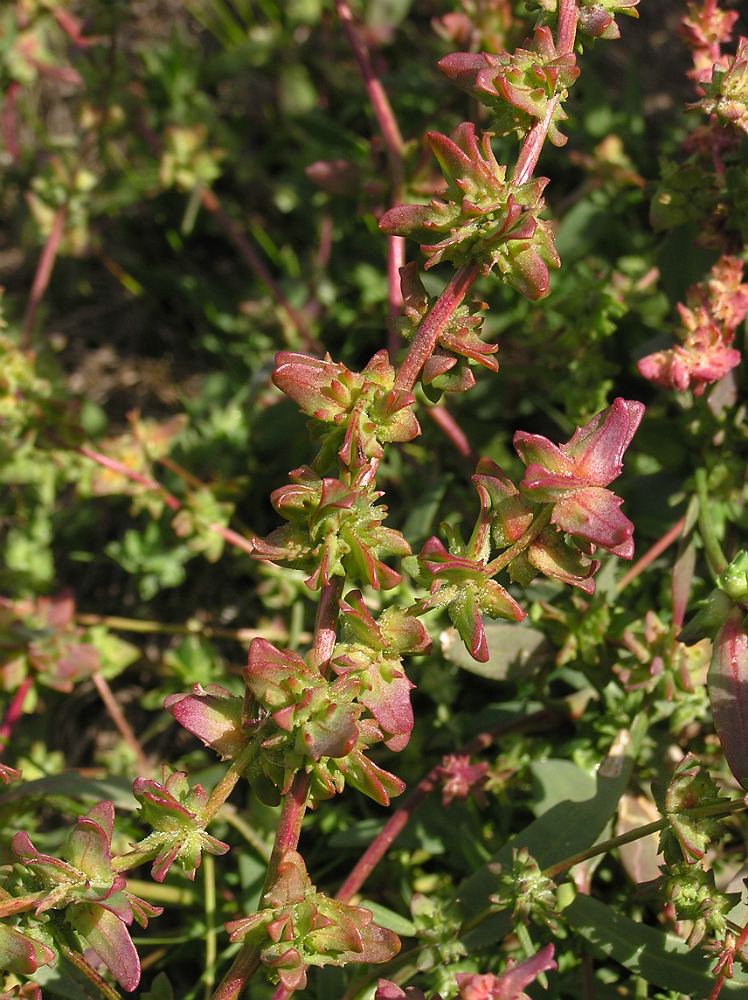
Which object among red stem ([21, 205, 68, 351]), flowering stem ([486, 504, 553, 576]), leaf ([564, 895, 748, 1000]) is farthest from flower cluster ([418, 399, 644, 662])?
red stem ([21, 205, 68, 351])

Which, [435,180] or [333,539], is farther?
[435,180]

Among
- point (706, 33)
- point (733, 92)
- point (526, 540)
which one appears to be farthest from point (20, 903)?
point (706, 33)

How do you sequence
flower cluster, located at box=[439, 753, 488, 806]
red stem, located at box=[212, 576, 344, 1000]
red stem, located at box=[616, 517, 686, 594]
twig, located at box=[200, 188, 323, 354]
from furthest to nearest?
twig, located at box=[200, 188, 323, 354] → red stem, located at box=[616, 517, 686, 594] → flower cluster, located at box=[439, 753, 488, 806] → red stem, located at box=[212, 576, 344, 1000]

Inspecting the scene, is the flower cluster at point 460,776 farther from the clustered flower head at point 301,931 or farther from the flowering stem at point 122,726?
the flowering stem at point 122,726

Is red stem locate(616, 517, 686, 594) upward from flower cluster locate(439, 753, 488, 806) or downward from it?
upward

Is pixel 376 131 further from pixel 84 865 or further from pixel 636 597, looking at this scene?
pixel 84 865

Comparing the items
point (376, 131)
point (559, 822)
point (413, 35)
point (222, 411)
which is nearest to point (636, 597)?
point (559, 822)

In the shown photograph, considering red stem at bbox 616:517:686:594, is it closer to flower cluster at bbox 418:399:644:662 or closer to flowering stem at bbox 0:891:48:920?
flower cluster at bbox 418:399:644:662

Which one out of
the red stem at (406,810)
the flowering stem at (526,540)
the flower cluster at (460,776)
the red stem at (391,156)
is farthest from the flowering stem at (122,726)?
the flowering stem at (526,540)
